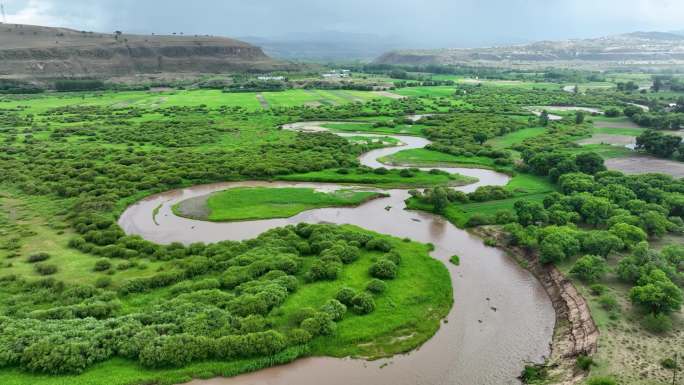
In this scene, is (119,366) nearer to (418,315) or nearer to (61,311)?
(61,311)

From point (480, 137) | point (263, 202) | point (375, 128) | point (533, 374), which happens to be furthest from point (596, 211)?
point (375, 128)

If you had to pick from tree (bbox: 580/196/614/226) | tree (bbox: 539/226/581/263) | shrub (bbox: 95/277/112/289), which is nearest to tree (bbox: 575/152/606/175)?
tree (bbox: 580/196/614/226)

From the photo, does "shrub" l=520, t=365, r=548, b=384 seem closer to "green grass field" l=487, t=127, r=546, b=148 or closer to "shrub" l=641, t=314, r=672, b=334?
"shrub" l=641, t=314, r=672, b=334

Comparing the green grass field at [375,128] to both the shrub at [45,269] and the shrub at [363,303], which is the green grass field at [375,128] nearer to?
the shrub at [363,303]

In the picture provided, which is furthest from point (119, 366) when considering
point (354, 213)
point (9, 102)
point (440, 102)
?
point (9, 102)

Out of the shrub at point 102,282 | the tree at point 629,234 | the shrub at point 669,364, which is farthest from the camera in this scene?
the tree at point 629,234

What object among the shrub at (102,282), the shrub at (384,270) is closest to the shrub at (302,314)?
the shrub at (384,270)

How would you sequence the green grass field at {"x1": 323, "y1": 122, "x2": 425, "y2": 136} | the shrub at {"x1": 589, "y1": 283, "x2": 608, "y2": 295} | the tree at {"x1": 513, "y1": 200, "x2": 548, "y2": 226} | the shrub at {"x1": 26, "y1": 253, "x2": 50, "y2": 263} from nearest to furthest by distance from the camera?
the shrub at {"x1": 589, "y1": 283, "x2": 608, "y2": 295} < the shrub at {"x1": 26, "y1": 253, "x2": 50, "y2": 263} < the tree at {"x1": 513, "y1": 200, "x2": 548, "y2": 226} < the green grass field at {"x1": 323, "y1": 122, "x2": 425, "y2": 136}
